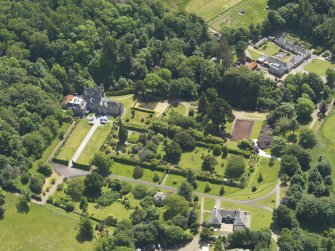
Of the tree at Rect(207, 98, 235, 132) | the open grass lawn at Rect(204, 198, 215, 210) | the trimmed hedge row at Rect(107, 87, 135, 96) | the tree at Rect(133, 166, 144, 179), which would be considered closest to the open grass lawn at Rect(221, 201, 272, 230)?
the open grass lawn at Rect(204, 198, 215, 210)

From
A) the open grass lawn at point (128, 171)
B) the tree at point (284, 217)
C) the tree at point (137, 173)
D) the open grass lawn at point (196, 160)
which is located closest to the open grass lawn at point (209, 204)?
the open grass lawn at point (196, 160)

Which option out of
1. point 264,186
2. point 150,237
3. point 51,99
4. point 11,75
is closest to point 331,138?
point 264,186

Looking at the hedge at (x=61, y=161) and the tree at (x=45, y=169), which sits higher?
the tree at (x=45, y=169)

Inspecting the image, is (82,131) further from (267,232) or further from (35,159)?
(267,232)

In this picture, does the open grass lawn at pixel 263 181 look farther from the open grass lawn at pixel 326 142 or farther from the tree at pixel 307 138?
the open grass lawn at pixel 326 142

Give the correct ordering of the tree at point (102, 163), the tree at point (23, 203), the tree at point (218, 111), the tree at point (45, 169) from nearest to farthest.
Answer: the tree at point (23, 203) → the tree at point (45, 169) → the tree at point (102, 163) → the tree at point (218, 111)

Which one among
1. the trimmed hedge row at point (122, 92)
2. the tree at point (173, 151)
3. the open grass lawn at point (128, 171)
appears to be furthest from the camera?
the trimmed hedge row at point (122, 92)

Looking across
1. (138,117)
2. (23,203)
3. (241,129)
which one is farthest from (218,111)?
(23,203)

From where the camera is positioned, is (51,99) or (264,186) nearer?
(264,186)

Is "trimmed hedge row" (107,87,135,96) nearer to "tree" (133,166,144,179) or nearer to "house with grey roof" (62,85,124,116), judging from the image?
"house with grey roof" (62,85,124,116)
